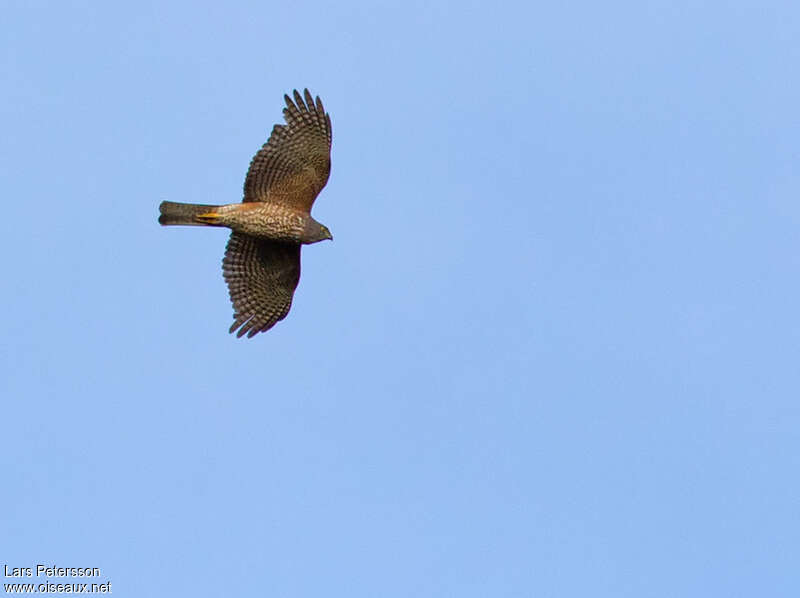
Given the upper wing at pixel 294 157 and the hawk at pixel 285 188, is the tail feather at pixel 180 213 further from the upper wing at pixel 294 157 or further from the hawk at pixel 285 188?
the upper wing at pixel 294 157

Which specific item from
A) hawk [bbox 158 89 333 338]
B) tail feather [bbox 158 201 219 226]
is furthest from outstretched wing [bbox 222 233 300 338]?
tail feather [bbox 158 201 219 226]

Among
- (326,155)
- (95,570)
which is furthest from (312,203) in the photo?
(95,570)

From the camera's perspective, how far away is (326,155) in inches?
817

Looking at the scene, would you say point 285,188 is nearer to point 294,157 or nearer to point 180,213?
point 294,157

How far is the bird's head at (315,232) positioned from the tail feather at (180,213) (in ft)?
4.74

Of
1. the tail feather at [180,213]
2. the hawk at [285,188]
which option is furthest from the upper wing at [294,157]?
the tail feather at [180,213]

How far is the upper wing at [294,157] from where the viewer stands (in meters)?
20.7

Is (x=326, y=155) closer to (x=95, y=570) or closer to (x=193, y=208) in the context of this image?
(x=193, y=208)

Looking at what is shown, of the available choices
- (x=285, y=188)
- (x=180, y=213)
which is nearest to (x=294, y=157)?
(x=285, y=188)

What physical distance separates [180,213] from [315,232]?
207cm

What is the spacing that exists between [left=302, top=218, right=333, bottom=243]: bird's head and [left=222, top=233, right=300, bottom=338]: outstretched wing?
0.66 m

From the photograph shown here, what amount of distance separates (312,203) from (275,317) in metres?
2.16

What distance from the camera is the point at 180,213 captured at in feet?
67.8

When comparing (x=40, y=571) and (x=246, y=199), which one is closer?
(x=40, y=571)
